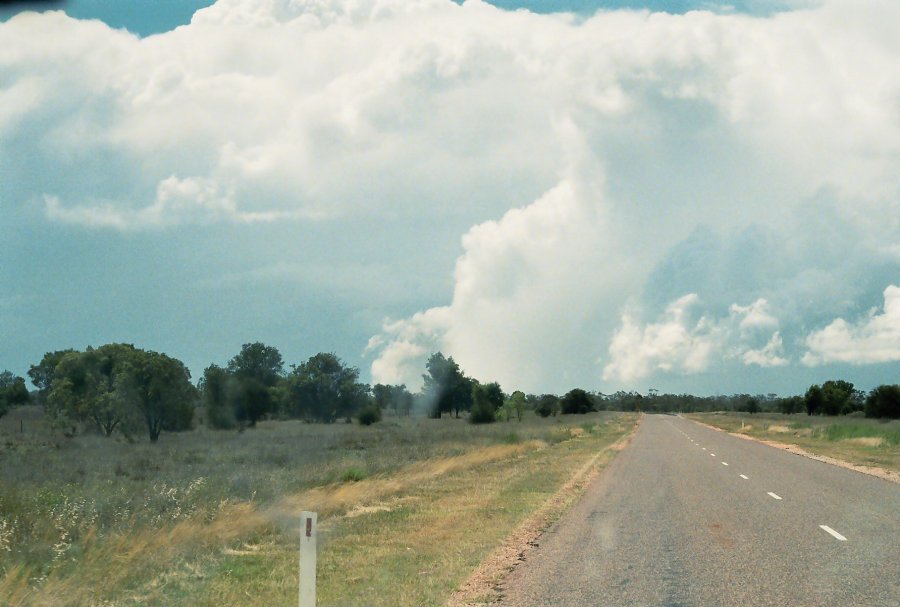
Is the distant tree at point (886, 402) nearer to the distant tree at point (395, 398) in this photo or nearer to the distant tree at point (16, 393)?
the distant tree at point (395, 398)

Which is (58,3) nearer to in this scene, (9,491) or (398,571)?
(398,571)

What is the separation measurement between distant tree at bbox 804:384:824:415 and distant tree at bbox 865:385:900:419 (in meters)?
41.6

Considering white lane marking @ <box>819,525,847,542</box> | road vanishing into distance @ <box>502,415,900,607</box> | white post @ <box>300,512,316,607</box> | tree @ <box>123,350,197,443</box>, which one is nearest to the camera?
white post @ <box>300,512,316,607</box>

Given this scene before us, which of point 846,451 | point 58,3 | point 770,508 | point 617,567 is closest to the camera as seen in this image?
point 58,3

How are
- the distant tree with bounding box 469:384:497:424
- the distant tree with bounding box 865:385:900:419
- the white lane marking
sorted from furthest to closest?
the distant tree with bounding box 865:385:900:419, the distant tree with bounding box 469:384:497:424, the white lane marking

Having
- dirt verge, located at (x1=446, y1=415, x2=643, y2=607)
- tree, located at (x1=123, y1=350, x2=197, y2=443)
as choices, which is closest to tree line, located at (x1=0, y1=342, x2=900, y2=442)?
tree, located at (x1=123, y1=350, x2=197, y2=443)

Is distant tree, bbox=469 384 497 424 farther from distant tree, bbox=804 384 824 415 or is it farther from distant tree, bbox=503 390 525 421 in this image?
distant tree, bbox=804 384 824 415

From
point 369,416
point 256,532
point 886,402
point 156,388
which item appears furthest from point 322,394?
point 256,532

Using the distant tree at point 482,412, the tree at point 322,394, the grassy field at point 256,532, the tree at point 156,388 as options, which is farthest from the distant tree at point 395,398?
the grassy field at point 256,532

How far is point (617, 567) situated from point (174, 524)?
327 inches

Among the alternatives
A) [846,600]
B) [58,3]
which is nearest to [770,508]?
[846,600]

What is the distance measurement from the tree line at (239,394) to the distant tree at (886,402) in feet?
0.45

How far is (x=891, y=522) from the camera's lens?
15.9 meters

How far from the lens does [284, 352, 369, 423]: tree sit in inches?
4119
